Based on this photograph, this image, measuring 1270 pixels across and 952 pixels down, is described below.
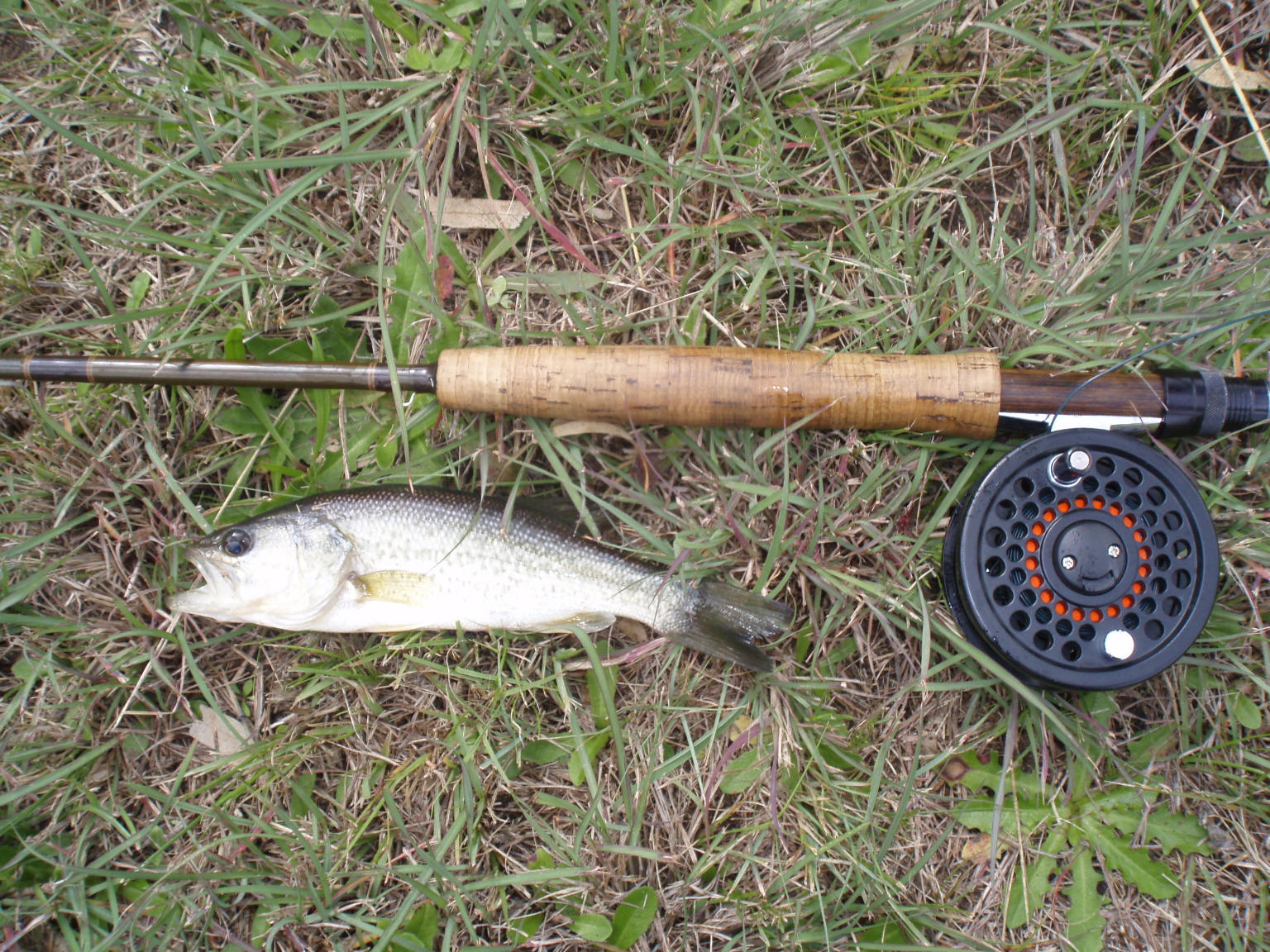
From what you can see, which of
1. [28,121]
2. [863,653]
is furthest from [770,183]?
[28,121]

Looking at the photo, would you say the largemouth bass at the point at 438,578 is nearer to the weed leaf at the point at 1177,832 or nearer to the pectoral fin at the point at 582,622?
the pectoral fin at the point at 582,622

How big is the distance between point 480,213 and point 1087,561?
216 cm

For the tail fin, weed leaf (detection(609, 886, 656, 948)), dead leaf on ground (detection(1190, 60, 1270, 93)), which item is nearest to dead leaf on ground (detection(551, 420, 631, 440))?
the tail fin

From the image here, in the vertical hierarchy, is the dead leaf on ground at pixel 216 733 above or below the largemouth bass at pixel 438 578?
below

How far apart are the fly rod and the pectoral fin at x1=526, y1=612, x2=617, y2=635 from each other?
0.62 m

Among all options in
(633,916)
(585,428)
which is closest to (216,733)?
(633,916)

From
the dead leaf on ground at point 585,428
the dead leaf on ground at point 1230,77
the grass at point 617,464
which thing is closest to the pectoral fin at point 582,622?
the grass at point 617,464

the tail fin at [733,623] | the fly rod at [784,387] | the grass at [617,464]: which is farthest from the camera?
the grass at [617,464]

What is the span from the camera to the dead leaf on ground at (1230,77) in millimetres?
2492

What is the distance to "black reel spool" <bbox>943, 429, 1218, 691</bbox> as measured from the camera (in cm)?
219

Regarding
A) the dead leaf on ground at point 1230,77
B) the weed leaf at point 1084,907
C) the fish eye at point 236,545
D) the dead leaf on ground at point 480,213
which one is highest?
the dead leaf on ground at point 1230,77

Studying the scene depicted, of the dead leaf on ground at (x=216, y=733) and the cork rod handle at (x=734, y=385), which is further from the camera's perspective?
the dead leaf on ground at (x=216, y=733)

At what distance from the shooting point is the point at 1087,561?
219cm

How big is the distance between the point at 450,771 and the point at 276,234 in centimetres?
186
